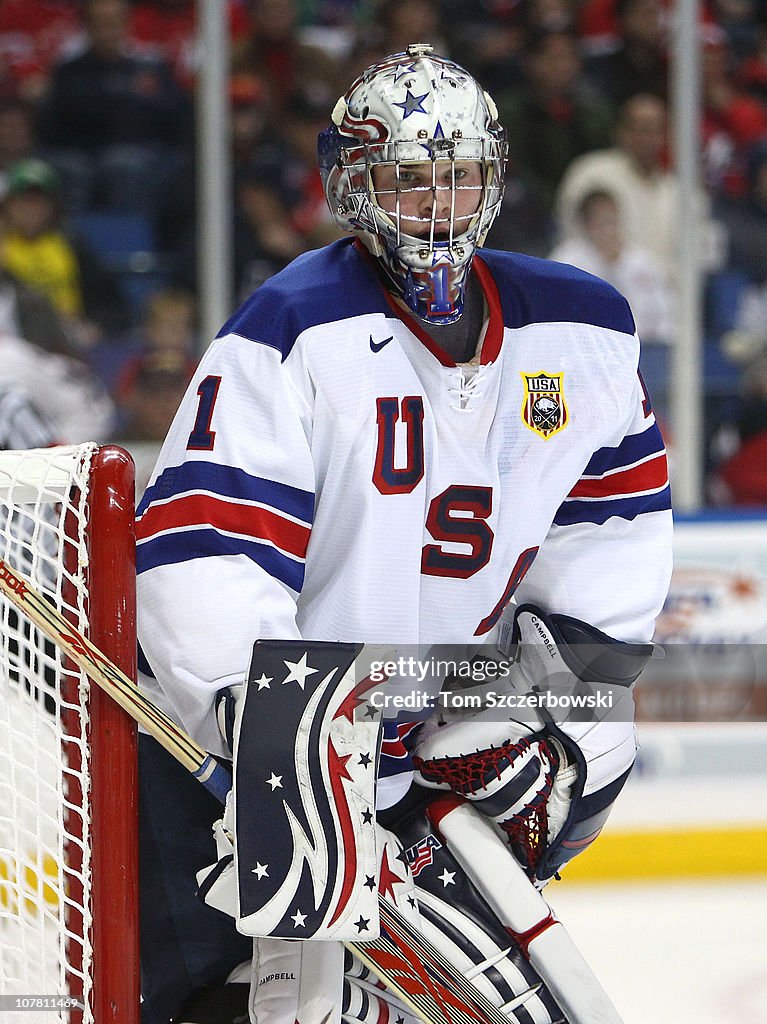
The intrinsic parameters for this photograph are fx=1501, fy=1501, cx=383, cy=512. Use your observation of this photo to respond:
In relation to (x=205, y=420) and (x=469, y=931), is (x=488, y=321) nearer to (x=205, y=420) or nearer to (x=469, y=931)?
(x=205, y=420)

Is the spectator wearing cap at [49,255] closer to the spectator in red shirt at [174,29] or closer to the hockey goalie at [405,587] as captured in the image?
the spectator in red shirt at [174,29]

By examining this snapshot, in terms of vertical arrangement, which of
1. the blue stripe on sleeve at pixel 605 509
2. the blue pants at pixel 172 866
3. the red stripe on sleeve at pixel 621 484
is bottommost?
the blue pants at pixel 172 866

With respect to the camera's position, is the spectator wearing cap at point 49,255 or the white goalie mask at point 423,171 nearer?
the white goalie mask at point 423,171

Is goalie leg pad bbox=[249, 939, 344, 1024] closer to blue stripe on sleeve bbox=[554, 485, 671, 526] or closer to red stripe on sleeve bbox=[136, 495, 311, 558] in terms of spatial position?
red stripe on sleeve bbox=[136, 495, 311, 558]

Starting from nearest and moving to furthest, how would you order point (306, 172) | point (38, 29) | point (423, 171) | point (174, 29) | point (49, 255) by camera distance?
point (423, 171)
point (49, 255)
point (306, 172)
point (174, 29)
point (38, 29)

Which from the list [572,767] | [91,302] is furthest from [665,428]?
[572,767]

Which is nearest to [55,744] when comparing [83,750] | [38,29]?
[83,750]

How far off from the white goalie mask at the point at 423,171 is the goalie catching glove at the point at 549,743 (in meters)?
0.39

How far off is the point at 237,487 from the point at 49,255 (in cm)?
261

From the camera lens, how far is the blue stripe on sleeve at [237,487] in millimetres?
1353

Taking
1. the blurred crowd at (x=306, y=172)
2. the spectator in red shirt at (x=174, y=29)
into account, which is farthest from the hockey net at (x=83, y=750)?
the spectator in red shirt at (x=174, y=29)

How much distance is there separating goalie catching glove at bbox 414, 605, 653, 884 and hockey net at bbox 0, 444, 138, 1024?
0.36 m

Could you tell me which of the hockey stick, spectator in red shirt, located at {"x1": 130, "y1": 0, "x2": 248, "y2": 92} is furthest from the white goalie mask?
spectator in red shirt, located at {"x1": 130, "y1": 0, "x2": 248, "y2": 92}

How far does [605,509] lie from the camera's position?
62.1 inches
